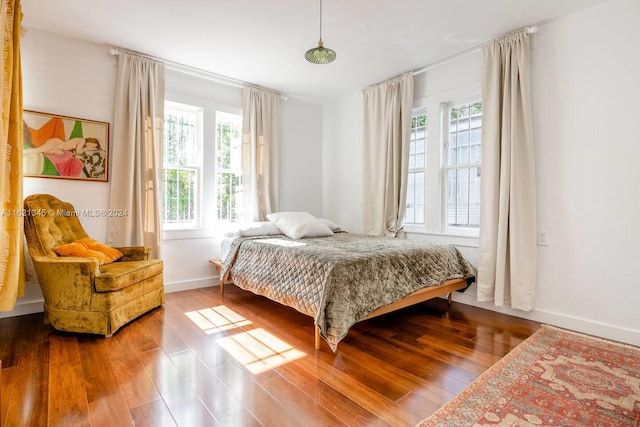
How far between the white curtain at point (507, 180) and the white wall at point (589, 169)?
0.13 meters

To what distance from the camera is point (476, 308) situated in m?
3.24

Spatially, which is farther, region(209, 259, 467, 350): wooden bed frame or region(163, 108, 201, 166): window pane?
region(163, 108, 201, 166): window pane

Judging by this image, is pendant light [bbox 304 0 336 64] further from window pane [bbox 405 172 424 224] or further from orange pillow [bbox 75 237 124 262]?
orange pillow [bbox 75 237 124 262]

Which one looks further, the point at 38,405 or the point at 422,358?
the point at 422,358

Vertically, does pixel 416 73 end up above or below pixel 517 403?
above

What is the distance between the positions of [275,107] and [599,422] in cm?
425

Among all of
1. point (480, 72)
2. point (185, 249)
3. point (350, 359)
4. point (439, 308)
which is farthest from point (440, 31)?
point (185, 249)

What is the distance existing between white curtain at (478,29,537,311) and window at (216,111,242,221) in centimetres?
289

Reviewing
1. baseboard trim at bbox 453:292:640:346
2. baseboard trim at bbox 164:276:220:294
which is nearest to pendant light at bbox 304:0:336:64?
baseboard trim at bbox 453:292:640:346

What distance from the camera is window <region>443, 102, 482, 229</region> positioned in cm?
342

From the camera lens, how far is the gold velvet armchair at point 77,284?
2.37 metres

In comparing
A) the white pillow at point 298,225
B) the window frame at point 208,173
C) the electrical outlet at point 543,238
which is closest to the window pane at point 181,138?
the window frame at point 208,173

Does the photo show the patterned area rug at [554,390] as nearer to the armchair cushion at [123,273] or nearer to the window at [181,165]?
the armchair cushion at [123,273]

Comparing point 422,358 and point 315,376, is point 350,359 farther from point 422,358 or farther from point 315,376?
point 422,358
